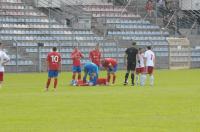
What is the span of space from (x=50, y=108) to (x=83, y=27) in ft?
122

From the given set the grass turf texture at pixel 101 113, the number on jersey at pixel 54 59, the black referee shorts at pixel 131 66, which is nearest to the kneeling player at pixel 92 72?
the black referee shorts at pixel 131 66

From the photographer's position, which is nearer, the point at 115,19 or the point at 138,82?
the point at 138,82

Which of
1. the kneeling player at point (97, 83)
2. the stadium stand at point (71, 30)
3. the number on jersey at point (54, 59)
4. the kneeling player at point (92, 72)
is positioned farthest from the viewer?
the stadium stand at point (71, 30)

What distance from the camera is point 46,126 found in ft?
50.9

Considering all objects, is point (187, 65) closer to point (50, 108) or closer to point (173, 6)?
point (173, 6)

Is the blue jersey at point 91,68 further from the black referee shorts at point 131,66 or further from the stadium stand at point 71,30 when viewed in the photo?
the stadium stand at point 71,30

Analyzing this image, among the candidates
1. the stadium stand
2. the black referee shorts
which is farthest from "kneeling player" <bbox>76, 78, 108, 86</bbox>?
the stadium stand

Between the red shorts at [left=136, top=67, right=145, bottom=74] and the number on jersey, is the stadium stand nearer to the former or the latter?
the red shorts at [left=136, top=67, right=145, bottom=74]

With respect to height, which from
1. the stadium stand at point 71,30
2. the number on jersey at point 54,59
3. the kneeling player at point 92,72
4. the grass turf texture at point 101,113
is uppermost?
the stadium stand at point 71,30

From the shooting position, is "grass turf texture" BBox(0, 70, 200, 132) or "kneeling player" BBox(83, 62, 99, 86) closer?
"grass turf texture" BBox(0, 70, 200, 132)

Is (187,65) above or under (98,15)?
under

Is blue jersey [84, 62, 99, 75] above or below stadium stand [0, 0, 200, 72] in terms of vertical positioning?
below

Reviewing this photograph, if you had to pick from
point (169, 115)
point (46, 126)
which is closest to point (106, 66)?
point (169, 115)

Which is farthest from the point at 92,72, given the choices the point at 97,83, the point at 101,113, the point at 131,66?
the point at 101,113
